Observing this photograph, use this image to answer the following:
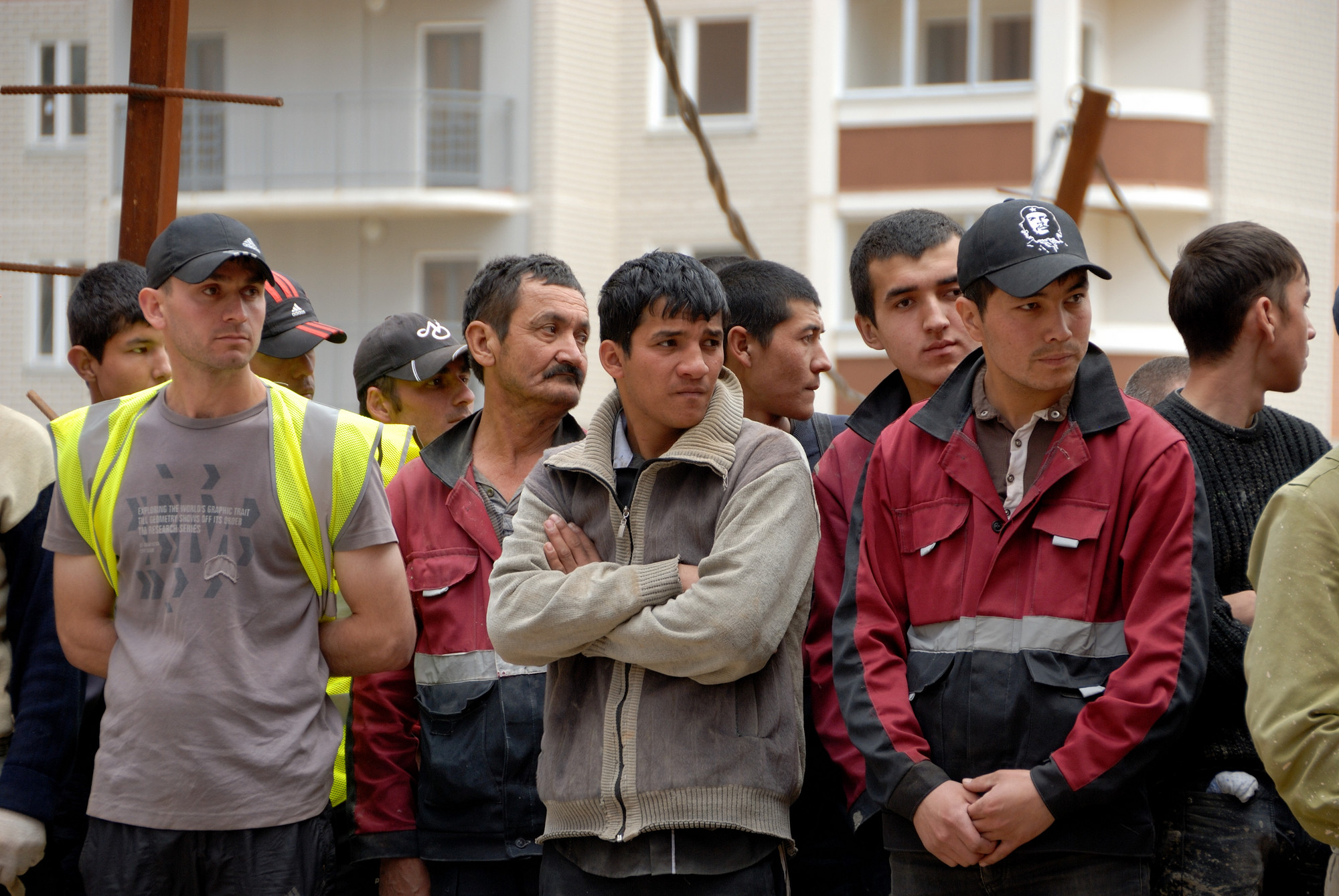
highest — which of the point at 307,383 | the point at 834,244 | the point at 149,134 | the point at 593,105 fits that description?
the point at 593,105

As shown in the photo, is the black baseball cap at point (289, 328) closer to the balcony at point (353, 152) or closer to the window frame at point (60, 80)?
the balcony at point (353, 152)

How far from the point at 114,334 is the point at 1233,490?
3.51m

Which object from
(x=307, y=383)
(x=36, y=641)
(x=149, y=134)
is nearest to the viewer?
(x=36, y=641)

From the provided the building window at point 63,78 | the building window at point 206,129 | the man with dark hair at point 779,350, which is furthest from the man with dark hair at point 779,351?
the building window at point 63,78

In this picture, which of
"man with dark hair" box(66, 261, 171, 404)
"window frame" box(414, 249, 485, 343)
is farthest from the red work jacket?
"window frame" box(414, 249, 485, 343)

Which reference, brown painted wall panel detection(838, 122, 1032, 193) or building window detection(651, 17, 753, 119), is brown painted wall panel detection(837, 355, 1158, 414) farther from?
building window detection(651, 17, 753, 119)

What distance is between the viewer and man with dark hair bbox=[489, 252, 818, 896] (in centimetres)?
304

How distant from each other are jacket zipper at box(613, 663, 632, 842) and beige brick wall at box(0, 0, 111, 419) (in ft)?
65.0

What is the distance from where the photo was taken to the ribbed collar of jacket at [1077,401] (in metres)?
3.04

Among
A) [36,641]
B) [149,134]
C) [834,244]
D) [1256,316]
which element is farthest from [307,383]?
[834,244]

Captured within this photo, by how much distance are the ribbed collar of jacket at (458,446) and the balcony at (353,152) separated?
16678mm

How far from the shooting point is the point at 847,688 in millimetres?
3072

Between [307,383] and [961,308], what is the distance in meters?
2.84

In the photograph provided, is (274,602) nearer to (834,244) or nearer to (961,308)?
(961,308)
